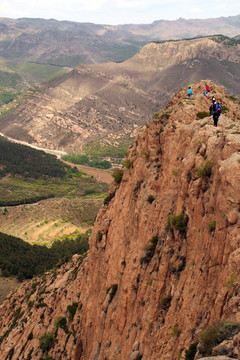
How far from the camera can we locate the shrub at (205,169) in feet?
59.0

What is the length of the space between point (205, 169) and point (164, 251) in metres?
4.11

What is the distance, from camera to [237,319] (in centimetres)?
1213

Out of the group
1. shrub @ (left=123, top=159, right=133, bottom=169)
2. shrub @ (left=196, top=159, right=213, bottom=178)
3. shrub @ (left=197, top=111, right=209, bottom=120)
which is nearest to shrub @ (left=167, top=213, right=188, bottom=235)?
shrub @ (left=196, top=159, right=213, bottom=178)

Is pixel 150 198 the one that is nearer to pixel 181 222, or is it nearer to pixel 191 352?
pixel 181 222

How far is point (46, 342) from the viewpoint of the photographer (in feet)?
112

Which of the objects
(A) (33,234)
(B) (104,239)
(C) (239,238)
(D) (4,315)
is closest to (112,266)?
(B) (104,239)

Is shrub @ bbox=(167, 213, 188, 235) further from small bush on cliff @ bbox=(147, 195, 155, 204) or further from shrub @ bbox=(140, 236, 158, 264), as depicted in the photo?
small bush on cliff @ bbox=(147, 195, 155, 204)

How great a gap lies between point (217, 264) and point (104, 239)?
15.0 meters

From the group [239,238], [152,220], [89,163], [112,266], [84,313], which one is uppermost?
[239,238]

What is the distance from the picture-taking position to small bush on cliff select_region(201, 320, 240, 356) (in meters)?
11.6

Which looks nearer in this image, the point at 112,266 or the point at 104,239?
the point at 112,266

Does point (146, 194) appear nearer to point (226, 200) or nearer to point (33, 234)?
point (226, 200)

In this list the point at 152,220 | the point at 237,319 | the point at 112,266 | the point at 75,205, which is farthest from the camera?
the point at 75,205

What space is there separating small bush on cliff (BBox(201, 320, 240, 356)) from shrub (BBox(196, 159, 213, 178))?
715 centimetres
